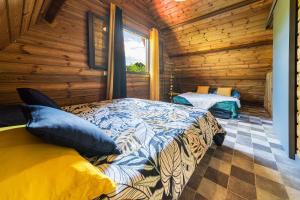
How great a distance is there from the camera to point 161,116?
1.56m

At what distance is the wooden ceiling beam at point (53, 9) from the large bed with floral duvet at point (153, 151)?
1556mm

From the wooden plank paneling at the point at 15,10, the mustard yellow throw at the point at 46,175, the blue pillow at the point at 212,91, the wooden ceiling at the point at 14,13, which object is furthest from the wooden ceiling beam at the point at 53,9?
the blue pillow at the point at 212,91

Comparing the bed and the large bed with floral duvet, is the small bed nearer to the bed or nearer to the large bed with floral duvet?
the bed

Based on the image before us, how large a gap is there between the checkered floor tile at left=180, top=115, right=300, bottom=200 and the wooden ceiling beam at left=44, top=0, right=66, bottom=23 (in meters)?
2.66

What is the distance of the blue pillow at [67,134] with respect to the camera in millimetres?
596

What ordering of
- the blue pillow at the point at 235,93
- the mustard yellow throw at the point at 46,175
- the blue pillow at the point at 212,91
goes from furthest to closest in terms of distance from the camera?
the blue pillow at the point at 212,91, the blue pillow at the point at 235,93, the mustard yellow throw at the point at 46,175

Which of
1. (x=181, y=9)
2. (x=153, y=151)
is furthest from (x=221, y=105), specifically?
(x=153, y=151)

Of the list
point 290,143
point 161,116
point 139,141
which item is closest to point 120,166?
point 139,141

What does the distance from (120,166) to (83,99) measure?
222 centimetres

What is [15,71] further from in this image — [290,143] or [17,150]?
[290,143]

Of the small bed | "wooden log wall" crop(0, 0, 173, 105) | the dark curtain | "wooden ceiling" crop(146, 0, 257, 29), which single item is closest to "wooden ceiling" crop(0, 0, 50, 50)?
"wooden log wall" crop(0, 0, 173, 105)

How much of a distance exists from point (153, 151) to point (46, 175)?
0.53 m

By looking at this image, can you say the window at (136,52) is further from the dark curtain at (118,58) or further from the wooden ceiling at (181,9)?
the wooden ceiling at (181,9)

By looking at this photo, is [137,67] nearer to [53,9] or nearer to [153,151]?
[53,9]
